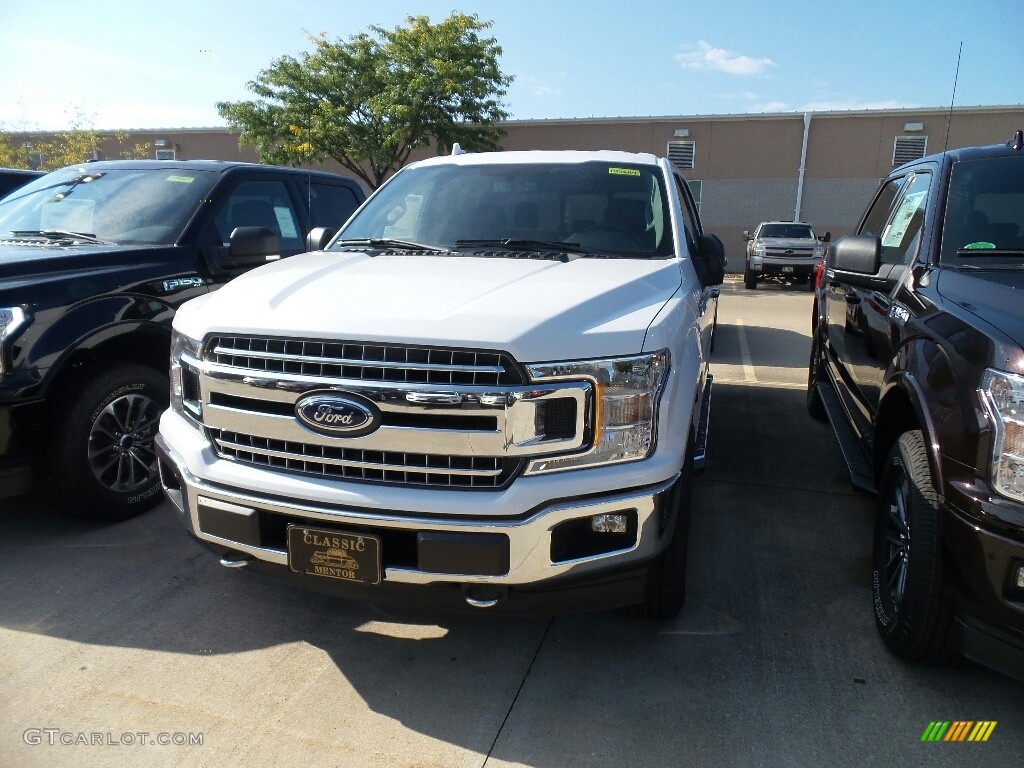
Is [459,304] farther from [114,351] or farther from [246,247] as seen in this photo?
[114,351]

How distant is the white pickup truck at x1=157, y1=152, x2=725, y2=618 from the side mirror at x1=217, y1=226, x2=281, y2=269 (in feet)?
5.22

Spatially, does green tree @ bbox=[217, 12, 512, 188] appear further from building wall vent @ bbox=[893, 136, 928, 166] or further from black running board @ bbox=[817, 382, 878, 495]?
black running board @ bbox=[817, 382, 878, 495]

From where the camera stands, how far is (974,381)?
2162 millimetres

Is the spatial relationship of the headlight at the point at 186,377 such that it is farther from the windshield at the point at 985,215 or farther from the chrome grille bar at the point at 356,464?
the windshield at the point at 985,215

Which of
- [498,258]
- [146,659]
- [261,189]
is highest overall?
[261,189]

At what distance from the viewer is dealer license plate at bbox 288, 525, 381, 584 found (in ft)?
7.49

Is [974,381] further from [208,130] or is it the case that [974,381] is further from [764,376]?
[208,130]

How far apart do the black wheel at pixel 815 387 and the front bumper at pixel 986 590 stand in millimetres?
3656

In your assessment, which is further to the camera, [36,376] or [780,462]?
[780,462]

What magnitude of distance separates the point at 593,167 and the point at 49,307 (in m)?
2.88

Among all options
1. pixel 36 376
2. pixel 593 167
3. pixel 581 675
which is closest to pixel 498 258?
pixel 593 167

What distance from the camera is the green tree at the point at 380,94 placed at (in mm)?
20078

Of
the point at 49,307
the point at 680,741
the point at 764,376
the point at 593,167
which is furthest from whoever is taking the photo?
the point at 764,376

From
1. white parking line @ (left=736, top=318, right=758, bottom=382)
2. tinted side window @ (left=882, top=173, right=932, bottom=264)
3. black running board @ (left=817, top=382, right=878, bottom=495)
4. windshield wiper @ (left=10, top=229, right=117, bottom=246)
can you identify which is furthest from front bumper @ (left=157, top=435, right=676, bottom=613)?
white parking line @ (left=736, top=318, right=758, bottom=382)
